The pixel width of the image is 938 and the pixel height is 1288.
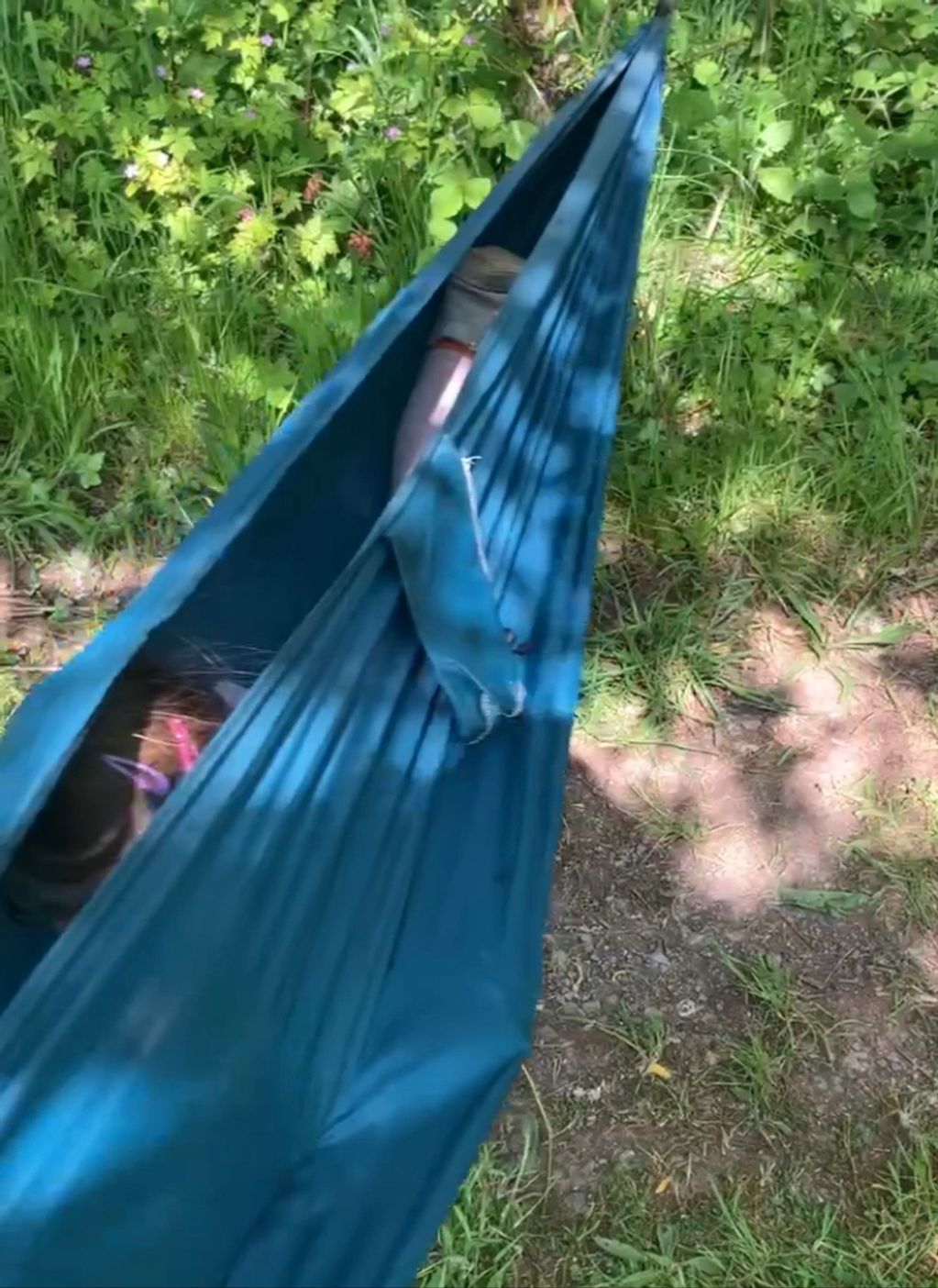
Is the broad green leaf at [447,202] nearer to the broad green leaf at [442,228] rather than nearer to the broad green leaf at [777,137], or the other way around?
the broad green leaf at [442,228]

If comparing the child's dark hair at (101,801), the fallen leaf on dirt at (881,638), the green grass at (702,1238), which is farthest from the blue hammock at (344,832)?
the fallen leaf on dirt at (881,638)

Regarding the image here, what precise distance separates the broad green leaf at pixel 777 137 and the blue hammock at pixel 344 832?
0.62m

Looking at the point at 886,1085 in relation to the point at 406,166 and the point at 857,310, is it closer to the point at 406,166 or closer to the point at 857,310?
the point at 857,310

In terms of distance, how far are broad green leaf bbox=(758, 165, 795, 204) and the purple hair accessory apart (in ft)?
5.32

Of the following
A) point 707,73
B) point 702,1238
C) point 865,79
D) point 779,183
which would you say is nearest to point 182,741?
point 702,1238

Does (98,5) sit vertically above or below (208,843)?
above

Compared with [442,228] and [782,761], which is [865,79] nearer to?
[442,228]

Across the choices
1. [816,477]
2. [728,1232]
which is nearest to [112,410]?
[816,477]

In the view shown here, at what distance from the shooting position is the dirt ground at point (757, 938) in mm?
1413

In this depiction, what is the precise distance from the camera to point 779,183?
7.17 feet

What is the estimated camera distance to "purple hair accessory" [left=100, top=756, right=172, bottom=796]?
3.68 ft

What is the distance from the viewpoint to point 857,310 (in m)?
2.17

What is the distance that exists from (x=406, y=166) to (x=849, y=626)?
1.14 meters

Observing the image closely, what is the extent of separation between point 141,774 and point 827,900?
930 millimetres
